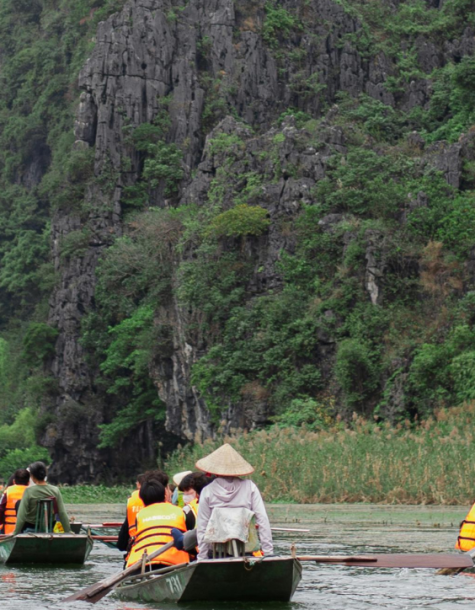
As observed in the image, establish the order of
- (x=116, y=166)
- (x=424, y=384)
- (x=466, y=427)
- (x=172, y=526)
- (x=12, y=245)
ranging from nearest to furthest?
(x=172, y=526), (x=466, y=427), (x=424, y=384), (x=116, y=166), (x=12, y=245)

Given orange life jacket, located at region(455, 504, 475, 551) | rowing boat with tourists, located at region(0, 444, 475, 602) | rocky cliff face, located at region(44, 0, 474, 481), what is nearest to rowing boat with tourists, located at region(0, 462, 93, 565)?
rowing boat with tourists, located at region(0, 444, 475, 602)

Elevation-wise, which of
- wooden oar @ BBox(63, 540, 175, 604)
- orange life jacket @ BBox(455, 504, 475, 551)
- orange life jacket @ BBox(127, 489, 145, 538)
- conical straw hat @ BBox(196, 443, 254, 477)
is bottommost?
wooden oar @ BBox(63, 540, 175, 604)

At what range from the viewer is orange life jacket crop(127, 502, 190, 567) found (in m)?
10.8

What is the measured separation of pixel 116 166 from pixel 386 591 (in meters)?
43.6

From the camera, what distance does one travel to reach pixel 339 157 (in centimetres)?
4234

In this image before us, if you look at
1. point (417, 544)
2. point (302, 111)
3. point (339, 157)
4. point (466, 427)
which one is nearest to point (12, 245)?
point (302, 111)

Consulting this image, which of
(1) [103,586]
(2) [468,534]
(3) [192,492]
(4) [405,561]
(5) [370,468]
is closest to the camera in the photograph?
(1) [103,586]

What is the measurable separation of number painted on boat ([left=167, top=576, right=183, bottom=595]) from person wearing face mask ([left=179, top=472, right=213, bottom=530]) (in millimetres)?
756

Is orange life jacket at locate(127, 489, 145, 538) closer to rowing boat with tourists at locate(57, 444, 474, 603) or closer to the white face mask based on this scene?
the white face mask

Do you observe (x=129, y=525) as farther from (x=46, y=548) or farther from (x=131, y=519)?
(x=46, y=548)

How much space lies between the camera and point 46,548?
13570 mm

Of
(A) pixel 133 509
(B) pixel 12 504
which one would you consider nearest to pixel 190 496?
(A) pixel 133 509

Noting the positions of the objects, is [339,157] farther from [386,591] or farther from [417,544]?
[386,591]

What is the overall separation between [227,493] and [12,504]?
5.19 meters
